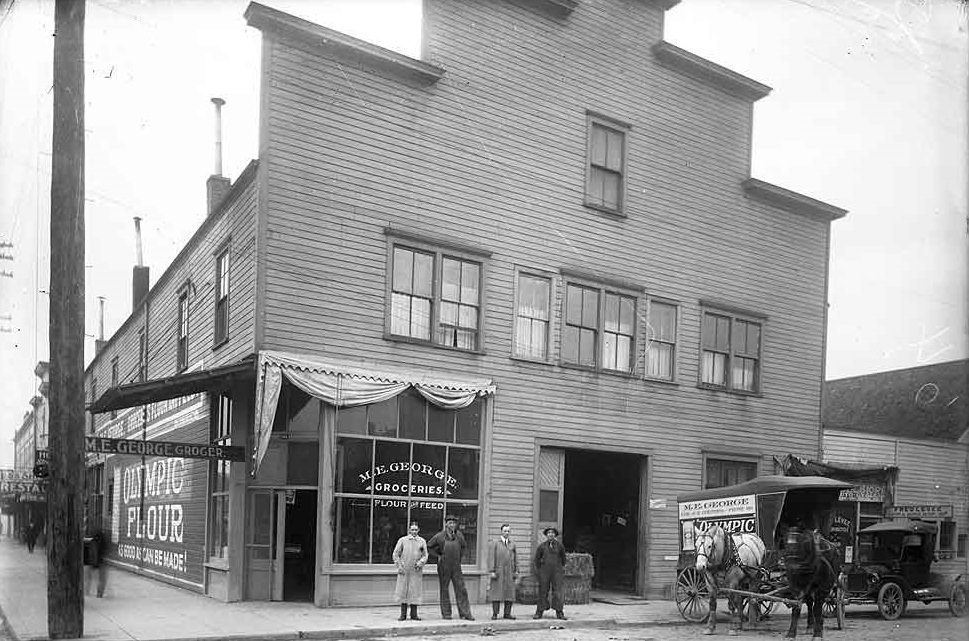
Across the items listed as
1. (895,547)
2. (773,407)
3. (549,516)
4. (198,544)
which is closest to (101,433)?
(198,544)

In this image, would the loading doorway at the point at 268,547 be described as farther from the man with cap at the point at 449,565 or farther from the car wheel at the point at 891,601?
the car wheel at the point at 891,601

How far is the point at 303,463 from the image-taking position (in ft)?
60.3

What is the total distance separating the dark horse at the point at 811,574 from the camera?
1484 cm

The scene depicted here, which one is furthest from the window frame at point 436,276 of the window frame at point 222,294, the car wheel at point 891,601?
the car wheel at point 891,601

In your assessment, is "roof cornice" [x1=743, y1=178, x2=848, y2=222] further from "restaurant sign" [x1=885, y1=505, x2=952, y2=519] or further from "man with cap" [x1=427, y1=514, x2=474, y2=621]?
"man with cap" [x1=427, y1=514, x2=474, y2=621]

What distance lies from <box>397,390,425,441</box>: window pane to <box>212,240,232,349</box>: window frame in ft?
12.3

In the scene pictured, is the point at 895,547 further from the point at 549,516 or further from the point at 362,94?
the point at 362,94

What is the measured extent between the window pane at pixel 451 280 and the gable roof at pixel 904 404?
47.6 feet

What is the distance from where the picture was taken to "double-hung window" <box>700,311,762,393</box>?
80.6 feet

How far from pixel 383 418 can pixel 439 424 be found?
1.29 meters

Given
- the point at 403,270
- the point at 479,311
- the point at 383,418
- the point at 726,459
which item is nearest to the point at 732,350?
the point at 726,459

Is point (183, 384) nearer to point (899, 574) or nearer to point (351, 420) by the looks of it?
point (351, 420)

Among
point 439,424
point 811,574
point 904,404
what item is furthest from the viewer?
point 904,404

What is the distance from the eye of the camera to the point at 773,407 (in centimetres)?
2586
